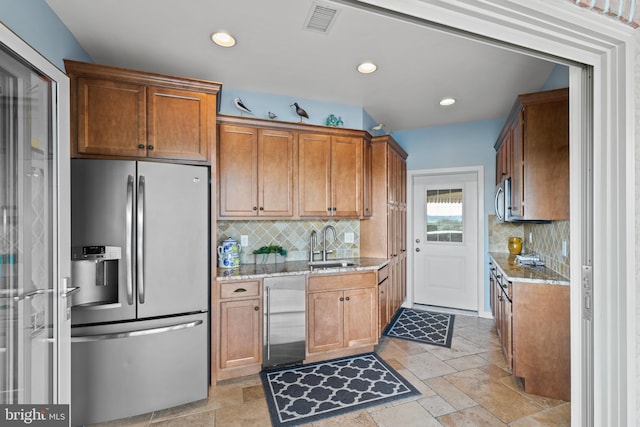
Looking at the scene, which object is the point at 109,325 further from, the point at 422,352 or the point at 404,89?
the point at 404,89

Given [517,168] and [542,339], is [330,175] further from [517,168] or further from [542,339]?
[542,339]

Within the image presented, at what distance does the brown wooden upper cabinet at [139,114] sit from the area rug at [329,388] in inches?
76.1

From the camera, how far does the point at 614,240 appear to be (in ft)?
3.14

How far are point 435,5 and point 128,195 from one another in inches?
81.1

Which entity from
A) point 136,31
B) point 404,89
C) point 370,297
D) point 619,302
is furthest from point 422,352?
point 136,31

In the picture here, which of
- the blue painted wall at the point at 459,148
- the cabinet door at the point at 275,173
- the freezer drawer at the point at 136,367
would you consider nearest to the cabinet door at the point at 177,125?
the cabinet door at the point at 275,173

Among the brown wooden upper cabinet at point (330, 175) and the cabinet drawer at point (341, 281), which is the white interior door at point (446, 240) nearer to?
the brown wooden upper cabinet at point (330, 175)

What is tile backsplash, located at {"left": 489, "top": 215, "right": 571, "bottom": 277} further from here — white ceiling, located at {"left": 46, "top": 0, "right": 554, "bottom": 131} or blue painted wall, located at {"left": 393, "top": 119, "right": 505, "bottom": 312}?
white ceiling, located at {"left": 46, "top": 0, "right": 554, "bottom": 131}

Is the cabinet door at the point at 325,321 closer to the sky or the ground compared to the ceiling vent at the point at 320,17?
closer to the ground

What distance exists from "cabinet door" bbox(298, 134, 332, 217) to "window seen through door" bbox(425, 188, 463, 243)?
6.97 feet

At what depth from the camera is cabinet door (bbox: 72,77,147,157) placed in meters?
2.12

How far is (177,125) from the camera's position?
7.64 feet

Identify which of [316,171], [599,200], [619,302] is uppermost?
[316,171]

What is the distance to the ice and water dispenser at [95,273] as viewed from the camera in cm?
193
